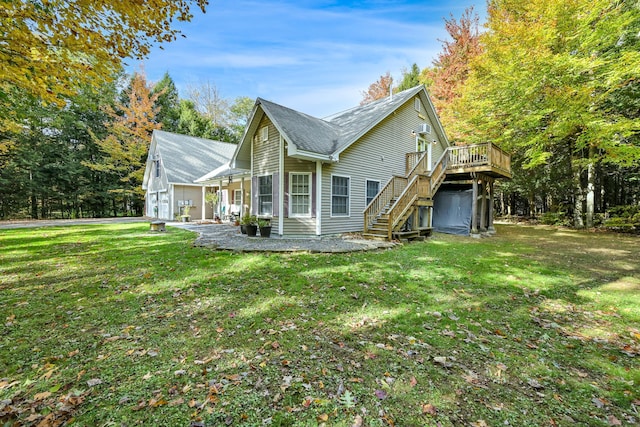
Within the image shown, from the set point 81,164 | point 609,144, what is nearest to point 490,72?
point 609,144

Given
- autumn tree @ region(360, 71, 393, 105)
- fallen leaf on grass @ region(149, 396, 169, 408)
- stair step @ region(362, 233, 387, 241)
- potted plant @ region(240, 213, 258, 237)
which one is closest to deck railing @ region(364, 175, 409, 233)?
stair step @ region(362, 233, 387, 241)

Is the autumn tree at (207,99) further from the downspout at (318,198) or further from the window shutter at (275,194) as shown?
the downspout at (318,198)

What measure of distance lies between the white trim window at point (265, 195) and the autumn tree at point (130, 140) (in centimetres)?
2122

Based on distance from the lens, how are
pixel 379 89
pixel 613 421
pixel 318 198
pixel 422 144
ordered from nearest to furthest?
pixel 613 421, pixel 318 198, pixel 422 144, pixel 379 89

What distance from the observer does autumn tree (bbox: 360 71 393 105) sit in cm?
2919

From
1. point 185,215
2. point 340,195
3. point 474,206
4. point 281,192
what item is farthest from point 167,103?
point 474,206

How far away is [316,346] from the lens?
3170 mm

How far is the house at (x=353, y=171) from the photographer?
10.6m

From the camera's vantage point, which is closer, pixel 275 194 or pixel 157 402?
pixel 157 402

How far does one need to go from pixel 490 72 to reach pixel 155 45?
16.3 metres

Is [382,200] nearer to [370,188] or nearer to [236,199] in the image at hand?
[370,188]

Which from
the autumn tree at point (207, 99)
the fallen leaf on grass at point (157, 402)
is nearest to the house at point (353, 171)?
the fallen leaf on grass at point (157, 402)

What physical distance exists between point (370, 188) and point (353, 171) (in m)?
1.47

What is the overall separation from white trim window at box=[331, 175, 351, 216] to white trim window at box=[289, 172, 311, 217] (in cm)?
104
